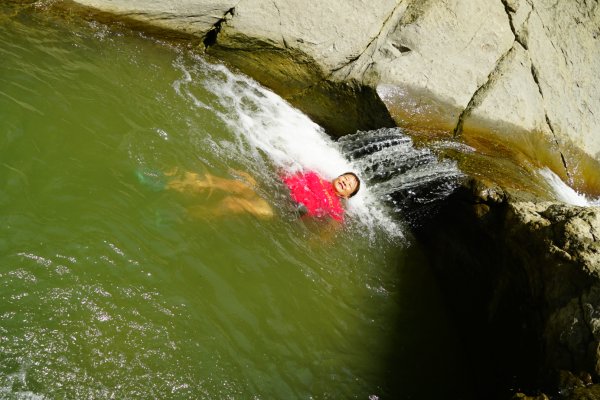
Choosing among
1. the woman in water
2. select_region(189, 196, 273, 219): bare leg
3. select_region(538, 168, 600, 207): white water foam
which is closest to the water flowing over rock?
select_region(538, 168, 600, 207): white water foam

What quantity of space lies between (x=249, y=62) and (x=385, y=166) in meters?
2.34

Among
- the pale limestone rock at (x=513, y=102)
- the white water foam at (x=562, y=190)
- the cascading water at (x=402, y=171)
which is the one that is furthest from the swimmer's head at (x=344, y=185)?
the white water foam at (x=562, y=190)

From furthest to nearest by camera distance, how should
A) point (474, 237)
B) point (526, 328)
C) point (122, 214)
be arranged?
point (474, 237), point (526, 328), point (122, 214)

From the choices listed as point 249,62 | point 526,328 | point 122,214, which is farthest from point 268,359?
point 249,62

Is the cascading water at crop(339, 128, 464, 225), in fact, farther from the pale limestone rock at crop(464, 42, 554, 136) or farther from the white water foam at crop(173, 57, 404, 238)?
the pale limestone rock at crop(464, 42, 554, 136)

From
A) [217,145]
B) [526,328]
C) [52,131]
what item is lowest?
[52,131]

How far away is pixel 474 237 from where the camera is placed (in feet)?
15.3

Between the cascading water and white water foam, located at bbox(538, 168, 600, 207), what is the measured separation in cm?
140

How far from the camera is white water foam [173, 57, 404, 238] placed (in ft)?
17.1

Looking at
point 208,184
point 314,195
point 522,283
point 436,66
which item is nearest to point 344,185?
point 314,195

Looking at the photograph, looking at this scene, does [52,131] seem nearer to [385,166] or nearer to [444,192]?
[385,166]

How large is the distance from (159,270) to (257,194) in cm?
148

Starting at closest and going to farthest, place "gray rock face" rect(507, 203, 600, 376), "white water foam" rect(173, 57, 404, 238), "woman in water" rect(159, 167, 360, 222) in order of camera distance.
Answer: "gray rock face" rect(507, 203, 600, 376) < "woman in water" rect(159, 167, 360, 222) < "white water foam" rect(173, 57, 404, 238)

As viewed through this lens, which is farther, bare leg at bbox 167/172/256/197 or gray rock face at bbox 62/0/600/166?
gray rock face at bbox 62/0/600/166
